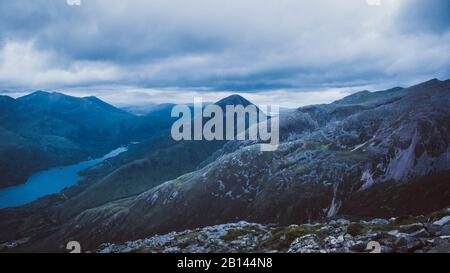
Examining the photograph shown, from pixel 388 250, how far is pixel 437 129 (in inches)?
6448

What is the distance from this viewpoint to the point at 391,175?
531ft

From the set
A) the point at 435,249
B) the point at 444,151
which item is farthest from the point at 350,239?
the point at 444,151

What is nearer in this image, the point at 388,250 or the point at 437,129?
the point at 388,250

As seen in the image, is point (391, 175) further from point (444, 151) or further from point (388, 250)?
point (388, 250)

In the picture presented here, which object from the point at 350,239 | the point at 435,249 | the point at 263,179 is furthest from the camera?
the point at 263,179

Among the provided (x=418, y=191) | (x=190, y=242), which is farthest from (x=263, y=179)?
(x=190, y=242)

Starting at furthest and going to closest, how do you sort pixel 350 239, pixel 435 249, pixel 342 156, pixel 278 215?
pixel 342 156 → pixel 278 215 → pixel 350 239 → pixel 435 249

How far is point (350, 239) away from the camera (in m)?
38.8

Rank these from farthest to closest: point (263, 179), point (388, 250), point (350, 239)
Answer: point (263, 179) → point (350, 239) → point (388, 250)

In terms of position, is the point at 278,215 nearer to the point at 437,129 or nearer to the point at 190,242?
the point at 437,129
